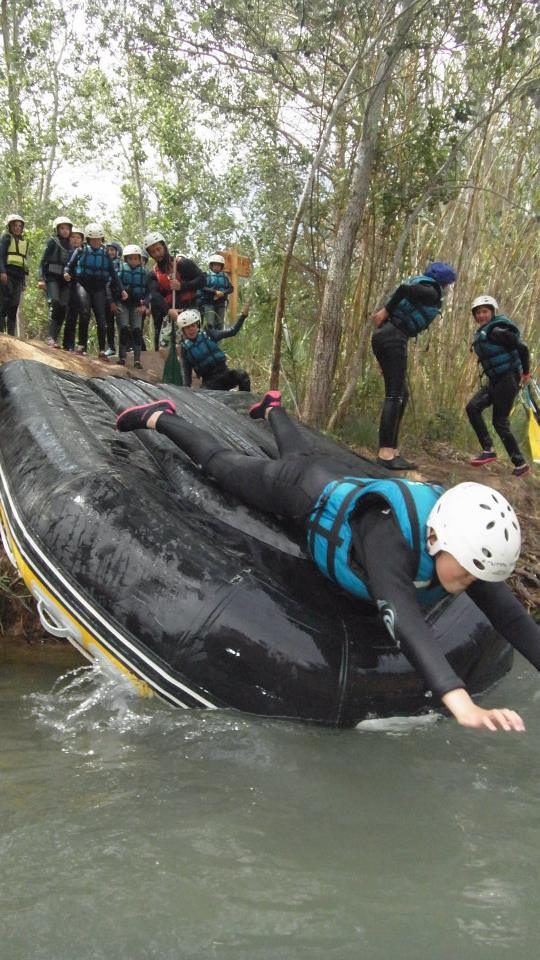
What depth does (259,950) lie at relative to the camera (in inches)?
68.2

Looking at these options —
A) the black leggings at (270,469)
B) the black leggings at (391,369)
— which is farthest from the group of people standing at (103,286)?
the black leggings at (270,469)

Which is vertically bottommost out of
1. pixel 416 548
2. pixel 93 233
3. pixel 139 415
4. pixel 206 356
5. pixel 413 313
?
pixel 416 548

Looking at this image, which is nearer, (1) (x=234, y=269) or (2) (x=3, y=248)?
(2) (x=3, y=248)

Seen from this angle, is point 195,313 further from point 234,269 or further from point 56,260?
point 234,269

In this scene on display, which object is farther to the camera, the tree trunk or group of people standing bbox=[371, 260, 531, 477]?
the tree trunk

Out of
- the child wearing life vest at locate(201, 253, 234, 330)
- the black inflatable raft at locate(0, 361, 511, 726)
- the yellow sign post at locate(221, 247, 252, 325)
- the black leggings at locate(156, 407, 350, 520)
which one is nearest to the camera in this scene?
the black inflatable raft at locate(0, 361, 511, 726)

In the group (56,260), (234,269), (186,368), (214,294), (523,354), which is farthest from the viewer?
(234,269)

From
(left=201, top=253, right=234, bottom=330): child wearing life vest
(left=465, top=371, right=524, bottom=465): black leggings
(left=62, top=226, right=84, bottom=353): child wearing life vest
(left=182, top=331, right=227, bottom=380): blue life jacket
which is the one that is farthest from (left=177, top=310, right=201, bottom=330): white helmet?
(left=465, top=371, right=524, bottom=465): black leggings

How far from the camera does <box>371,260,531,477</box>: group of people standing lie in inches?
200


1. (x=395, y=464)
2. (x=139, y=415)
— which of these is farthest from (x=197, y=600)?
(x=395, y=464)

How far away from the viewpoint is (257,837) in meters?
2.18

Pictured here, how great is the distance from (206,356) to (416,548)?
4136 millimetres

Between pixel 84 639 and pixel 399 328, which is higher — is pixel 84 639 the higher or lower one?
the lower one

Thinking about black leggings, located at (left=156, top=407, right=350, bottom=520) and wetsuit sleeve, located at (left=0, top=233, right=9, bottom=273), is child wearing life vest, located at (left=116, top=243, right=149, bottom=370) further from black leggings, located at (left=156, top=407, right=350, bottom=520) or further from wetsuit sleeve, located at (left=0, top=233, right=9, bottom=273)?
black leggings, located at (left=156, top=407, right=350, bottom=520)
